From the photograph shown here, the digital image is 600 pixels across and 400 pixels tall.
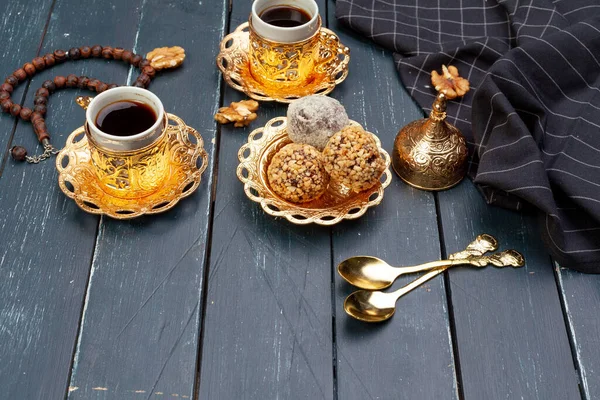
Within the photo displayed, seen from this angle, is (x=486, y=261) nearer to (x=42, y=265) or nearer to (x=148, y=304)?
(x=148, y=304)

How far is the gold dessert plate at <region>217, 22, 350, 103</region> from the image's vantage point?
1113mm

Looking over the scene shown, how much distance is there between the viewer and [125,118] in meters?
0.92

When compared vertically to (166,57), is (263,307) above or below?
below

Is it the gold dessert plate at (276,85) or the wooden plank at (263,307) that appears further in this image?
the gold dessert plate at (276,85)

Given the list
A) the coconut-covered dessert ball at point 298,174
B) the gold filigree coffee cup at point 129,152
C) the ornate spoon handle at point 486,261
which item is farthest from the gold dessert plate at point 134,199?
the ornate spoon handle at point 486,261

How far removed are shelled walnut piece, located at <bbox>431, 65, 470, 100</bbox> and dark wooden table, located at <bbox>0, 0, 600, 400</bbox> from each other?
0.15 metres

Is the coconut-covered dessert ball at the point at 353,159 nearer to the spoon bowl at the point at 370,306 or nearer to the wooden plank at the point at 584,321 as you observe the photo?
the spoon bowl at the point at 370,306

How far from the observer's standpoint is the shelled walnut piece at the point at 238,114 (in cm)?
107

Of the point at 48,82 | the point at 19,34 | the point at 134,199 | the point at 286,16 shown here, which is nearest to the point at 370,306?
the point at 134,199

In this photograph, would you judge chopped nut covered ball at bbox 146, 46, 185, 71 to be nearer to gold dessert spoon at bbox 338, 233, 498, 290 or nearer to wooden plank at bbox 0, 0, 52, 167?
wooden plank at bbox 0, 0, 52, 167

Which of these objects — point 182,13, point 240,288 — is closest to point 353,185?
point 240,288

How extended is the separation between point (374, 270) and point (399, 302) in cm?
6

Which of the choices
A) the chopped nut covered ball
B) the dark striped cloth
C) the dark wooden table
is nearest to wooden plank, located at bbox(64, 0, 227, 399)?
the dark wooden table

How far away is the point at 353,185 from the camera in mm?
917
